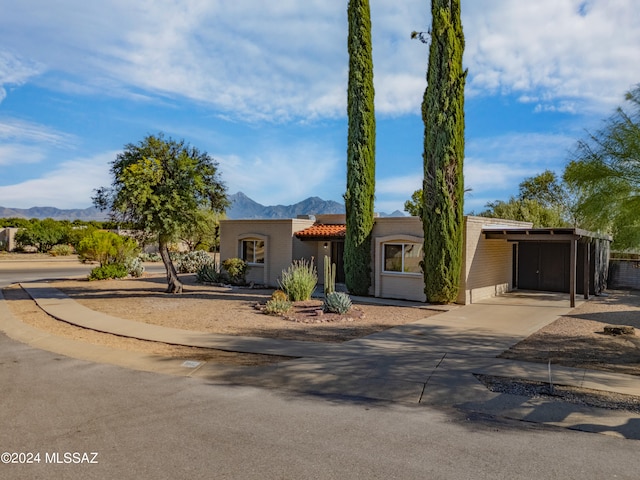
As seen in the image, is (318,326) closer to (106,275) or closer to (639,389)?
(639,389)

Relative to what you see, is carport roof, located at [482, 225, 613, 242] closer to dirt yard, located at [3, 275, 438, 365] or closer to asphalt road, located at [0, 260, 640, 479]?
dirt yard, located at [3, 275, 438, 365]

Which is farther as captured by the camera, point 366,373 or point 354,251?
point 354,251

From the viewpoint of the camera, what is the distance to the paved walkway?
650cm

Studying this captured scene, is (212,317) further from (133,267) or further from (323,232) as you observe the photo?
(133,267)

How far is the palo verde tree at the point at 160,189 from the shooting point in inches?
672

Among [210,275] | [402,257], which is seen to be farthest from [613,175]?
[210,275]

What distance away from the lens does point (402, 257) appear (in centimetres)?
1839

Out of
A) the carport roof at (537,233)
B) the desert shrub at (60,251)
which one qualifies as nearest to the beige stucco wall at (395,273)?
the carport roof at (537,233)

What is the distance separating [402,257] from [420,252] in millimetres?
738

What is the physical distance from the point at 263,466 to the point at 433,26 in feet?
53.7

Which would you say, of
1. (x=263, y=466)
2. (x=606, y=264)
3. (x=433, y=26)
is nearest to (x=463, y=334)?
(x=263, y=466)

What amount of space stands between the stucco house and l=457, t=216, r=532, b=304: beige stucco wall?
0.03m

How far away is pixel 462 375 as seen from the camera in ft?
25.9

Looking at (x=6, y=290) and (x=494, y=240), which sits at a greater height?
(x=494, y=240)
